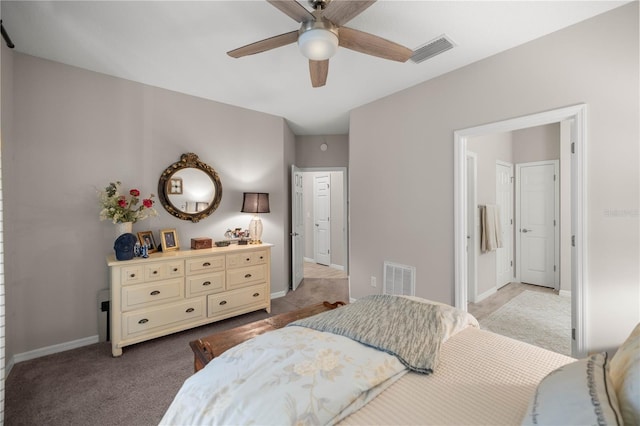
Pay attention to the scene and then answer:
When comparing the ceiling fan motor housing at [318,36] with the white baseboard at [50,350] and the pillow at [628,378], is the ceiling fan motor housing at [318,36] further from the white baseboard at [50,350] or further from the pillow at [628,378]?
the white baseboard at [50,350]

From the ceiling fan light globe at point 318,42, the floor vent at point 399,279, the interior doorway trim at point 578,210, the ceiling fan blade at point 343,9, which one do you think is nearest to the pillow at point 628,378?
the interior doorway trim at point 578,210

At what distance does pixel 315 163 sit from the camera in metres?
4.99

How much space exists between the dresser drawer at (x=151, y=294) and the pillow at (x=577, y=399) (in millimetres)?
2800

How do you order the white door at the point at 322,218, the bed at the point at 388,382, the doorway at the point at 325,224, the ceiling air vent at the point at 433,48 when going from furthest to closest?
the white door at the point at 322,218 < the doorway at the point at 325,224 < the ceiling air vent at the point at 433,48 < the bed at the point at 388,382

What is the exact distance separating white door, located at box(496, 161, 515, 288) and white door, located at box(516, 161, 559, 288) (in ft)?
0.48

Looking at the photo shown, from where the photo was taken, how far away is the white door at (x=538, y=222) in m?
4.24

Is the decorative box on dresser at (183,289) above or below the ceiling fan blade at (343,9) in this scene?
below

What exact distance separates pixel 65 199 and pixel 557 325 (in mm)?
5154

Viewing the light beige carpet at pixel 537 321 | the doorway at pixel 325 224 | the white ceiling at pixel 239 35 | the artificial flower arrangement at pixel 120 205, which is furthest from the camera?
the doorway at pixel 325 224

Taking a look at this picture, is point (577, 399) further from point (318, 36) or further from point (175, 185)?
point (175, 185)

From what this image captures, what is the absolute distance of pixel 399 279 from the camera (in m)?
3.15

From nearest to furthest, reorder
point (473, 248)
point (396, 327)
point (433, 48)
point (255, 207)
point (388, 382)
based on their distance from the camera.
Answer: point (388, 382), point (396, 327), point (433, 48), point (255, 207), point (473, 248)

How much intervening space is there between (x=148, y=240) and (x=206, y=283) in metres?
0.76

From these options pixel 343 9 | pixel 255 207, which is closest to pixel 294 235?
pixel 255 207
